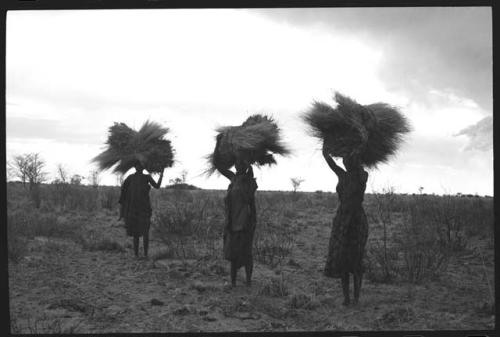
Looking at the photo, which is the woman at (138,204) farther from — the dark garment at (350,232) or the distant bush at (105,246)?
the dark garment at (350,232)

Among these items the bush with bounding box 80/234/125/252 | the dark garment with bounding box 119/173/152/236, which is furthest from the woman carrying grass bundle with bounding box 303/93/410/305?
the bush with bounding box 80/234/125/252

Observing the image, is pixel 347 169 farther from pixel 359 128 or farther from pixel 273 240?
pixel 273 240

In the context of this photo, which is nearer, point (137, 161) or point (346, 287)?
point (346, 287)

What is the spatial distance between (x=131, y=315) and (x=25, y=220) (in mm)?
8197

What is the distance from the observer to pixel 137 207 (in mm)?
9781

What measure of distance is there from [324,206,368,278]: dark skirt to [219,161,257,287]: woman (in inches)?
60.8

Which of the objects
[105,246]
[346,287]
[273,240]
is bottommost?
[346,287]

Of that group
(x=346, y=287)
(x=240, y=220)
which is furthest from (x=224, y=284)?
(x=346, y=287)

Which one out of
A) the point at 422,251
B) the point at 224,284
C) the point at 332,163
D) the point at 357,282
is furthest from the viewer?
the point at 422,251

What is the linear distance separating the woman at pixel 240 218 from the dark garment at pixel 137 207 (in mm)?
2903

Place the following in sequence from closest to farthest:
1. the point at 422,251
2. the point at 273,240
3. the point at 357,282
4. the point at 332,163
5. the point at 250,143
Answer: the point at 332,163
the point at 357,282
the point at 250,143
the point at 422,251
the point at 273,240

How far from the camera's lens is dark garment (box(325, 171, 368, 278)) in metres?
6.22

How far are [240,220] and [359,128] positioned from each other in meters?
2.33

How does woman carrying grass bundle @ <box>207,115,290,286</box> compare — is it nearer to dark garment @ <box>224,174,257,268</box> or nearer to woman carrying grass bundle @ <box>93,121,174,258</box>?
dark garment @ <box>224,174,257,268</box>
